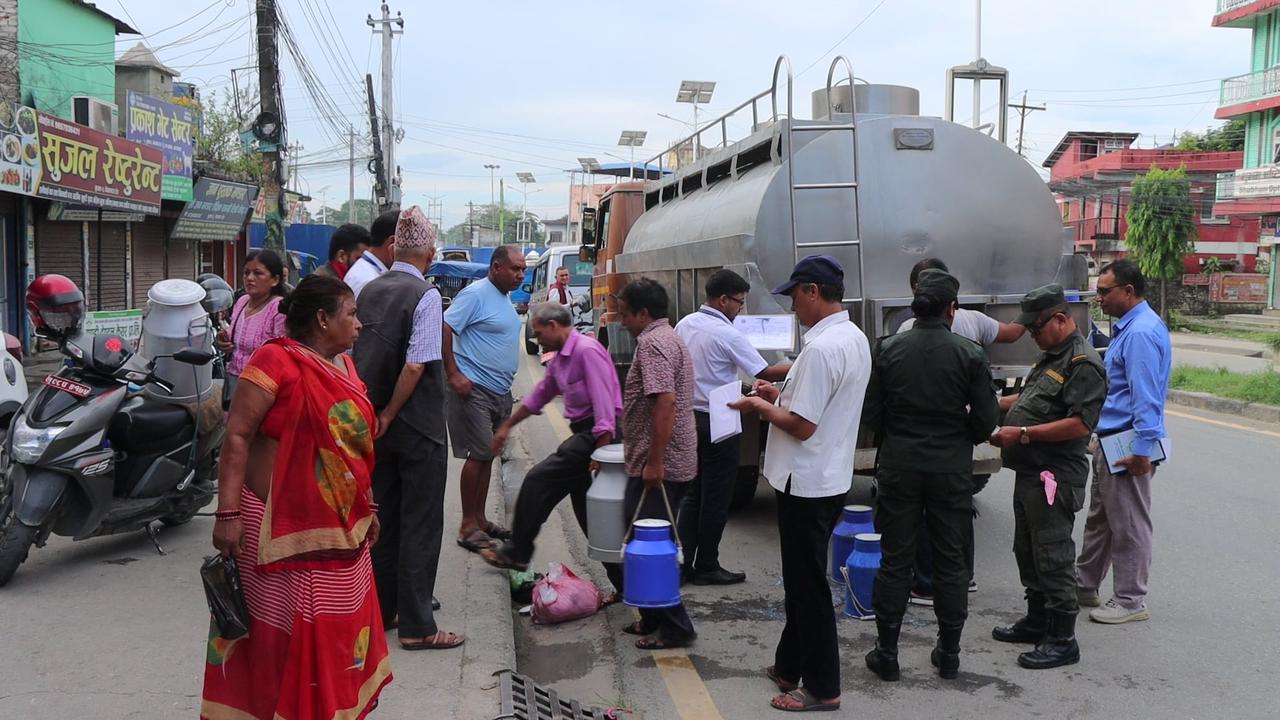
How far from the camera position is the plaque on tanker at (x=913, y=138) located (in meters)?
7.02

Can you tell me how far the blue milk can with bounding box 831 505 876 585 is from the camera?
5.60 metres

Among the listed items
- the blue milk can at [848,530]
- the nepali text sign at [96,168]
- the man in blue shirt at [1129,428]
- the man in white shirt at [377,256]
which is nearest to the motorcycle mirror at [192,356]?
the man in white shirt at [377,256]

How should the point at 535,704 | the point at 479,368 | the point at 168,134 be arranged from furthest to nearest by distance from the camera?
the point at 168,134 < the point at 479,368 < the point at 535,704

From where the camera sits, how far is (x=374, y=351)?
461 cm

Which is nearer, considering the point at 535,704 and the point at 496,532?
the point at 535,704

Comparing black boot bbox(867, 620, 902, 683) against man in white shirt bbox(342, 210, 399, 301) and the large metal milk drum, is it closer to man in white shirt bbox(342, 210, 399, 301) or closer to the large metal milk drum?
man in white shirt bbox(342, 210, 399, 301)

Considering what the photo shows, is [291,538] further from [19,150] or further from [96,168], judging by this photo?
[96,168]

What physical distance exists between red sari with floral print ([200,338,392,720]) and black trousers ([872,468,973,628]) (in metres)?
2.35

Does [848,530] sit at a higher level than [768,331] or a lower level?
lower

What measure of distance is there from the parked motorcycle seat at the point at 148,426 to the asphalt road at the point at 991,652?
215 centimetres

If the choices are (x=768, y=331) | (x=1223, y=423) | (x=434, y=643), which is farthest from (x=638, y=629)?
(x=1223, y=423)

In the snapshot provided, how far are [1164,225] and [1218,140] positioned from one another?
57.8ft

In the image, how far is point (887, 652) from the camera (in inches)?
180

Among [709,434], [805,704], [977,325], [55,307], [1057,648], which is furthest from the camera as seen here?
[977,325]
